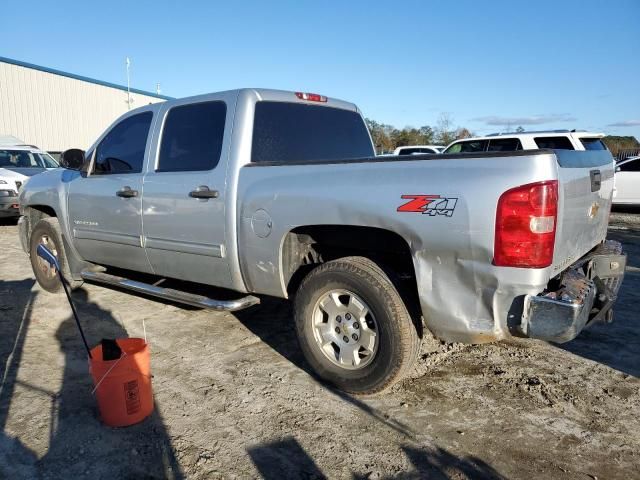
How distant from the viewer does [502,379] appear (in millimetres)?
3584

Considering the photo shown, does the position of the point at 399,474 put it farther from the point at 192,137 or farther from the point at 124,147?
the point at 124,147

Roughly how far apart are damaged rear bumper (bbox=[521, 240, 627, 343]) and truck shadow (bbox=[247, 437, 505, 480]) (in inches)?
29.5

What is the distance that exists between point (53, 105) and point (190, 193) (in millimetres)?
26681

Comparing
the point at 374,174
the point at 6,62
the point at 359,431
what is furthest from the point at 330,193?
the point at 6,62

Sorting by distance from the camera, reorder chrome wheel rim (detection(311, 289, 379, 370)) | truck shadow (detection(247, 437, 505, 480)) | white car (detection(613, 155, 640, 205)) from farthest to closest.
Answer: white car (detection(613, 155, 640, 205)) → chrome wheel rim (detection(311, 289, 379, 370)) → truck shadow (detection(247, 437, 505, 480))

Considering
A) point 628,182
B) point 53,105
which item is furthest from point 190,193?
point 53,105

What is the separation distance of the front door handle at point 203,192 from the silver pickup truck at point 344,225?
12mm

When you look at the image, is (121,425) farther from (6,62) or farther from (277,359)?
(6,62)

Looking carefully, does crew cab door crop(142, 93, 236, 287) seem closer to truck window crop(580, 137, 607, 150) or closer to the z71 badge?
the z71 badge

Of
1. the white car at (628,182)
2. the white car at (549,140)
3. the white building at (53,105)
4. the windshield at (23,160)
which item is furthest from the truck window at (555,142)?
the white building at (53,105)

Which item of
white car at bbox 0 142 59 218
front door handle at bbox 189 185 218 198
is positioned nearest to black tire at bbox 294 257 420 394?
front door handle at bbox 189 185 218 198

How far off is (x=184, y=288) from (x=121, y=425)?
2.95 metres

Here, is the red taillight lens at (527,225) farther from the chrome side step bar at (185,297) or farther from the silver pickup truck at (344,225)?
the chrome side step bar at (185,297)

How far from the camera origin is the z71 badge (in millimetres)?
2676
